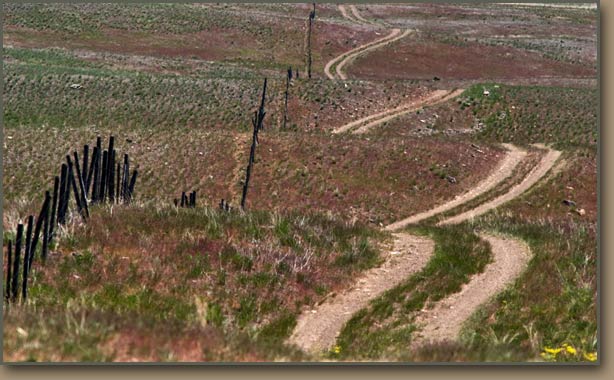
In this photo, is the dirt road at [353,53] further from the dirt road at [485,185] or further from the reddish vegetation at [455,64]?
the dirt road at [485,185]

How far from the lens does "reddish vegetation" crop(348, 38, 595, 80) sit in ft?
264

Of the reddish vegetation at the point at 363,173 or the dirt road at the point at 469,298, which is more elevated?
the dirt road at the point at 469,298

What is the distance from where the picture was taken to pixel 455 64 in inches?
3312

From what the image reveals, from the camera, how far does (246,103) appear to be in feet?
191

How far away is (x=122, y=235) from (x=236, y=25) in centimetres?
7984

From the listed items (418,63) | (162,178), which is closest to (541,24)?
(418,63)

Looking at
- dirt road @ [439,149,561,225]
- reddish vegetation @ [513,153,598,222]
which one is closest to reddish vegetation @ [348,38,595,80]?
dirt road @ [439,149,561,225]

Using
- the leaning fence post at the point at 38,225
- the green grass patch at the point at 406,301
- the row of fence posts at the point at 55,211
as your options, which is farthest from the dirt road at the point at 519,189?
the leaning fence post at the point at 38,225

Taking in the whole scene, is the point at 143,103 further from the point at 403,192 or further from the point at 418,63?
the point at 418,63

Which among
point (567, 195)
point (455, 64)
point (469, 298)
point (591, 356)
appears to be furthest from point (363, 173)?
point (455, 64)

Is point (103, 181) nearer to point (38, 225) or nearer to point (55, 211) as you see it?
point (55, 211)

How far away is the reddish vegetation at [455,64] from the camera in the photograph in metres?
80.5

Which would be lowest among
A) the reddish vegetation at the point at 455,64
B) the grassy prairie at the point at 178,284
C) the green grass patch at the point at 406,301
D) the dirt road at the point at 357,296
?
the dirt road at the point at 357,296

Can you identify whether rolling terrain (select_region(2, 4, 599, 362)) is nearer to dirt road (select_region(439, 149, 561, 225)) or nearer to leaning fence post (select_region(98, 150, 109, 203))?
dirt road (select_region(439, 149, 561, 225))
